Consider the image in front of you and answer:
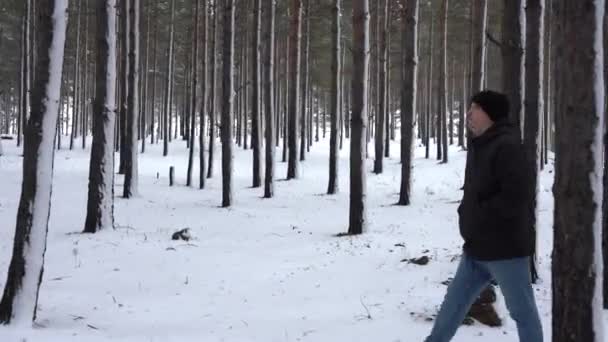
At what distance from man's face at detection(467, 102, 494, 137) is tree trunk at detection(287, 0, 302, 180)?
15884 millimetres

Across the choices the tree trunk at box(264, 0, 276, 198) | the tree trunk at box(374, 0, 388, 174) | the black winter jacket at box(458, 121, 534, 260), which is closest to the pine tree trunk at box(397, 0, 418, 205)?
the tree trunk at box(264, 0, 276, 198)

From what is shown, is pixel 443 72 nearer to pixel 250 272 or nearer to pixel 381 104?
pixel 381 104

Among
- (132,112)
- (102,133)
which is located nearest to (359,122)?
(102,133)

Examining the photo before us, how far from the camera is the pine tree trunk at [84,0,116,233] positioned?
1073 cm

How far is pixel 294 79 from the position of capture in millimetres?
19484

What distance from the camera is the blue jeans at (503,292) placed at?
3.53 meters

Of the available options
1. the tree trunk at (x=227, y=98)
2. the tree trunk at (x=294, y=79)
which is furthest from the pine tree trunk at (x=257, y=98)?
Answer: the tree trunk at (x=227, y=98)

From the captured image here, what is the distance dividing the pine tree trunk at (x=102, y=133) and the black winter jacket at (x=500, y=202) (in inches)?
352

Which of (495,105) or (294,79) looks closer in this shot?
(495,105)

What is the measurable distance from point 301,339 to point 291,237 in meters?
5.87

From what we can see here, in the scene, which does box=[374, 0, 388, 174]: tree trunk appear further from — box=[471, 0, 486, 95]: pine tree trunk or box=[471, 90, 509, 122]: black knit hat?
box=[471, 90, 509, 122]: black knit hat

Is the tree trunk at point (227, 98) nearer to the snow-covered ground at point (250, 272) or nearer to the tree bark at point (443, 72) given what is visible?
the snow-covered ground at point (250, 272)

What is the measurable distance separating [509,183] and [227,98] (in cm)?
1214

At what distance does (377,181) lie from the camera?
68.0 feet
